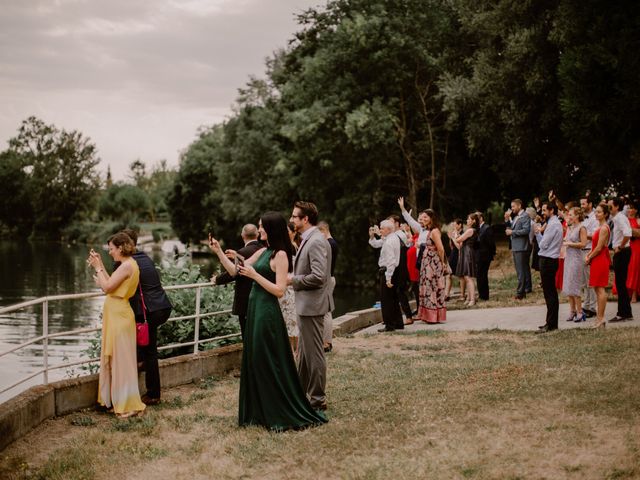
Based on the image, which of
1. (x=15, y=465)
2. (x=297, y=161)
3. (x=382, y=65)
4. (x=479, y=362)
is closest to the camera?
(x=15, y=465)

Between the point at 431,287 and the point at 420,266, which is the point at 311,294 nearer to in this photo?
the point at 431,287

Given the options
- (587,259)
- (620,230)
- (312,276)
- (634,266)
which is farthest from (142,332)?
(634,266)

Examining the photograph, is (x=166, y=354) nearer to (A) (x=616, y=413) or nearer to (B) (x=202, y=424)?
(B) (x=202, y=424)

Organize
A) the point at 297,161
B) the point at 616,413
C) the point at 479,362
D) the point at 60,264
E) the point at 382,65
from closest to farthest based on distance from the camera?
1. the point at 616,413
2. the point at 479,362
3. the point at 382,65
4. the point at 297,161
5. the point at 60,264

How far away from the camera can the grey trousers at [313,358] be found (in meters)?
7.67

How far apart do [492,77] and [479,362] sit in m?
18.9

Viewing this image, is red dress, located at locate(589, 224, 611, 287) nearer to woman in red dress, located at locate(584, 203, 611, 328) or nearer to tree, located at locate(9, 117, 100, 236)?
woman in red dress, located at locate(584, 203, 611, 328)

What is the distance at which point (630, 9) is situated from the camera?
14.8m

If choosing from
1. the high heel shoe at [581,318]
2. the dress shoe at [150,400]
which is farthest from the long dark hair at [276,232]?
the high heel shoe at [581,318]

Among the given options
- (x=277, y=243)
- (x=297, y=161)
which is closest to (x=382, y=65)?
(x=297, y=161)

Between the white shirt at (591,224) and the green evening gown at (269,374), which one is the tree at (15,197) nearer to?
the white shirt at (591,224)

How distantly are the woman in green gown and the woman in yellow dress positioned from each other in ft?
4.29

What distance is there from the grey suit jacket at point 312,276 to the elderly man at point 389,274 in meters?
5.53

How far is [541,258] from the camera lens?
1191 centimetres
